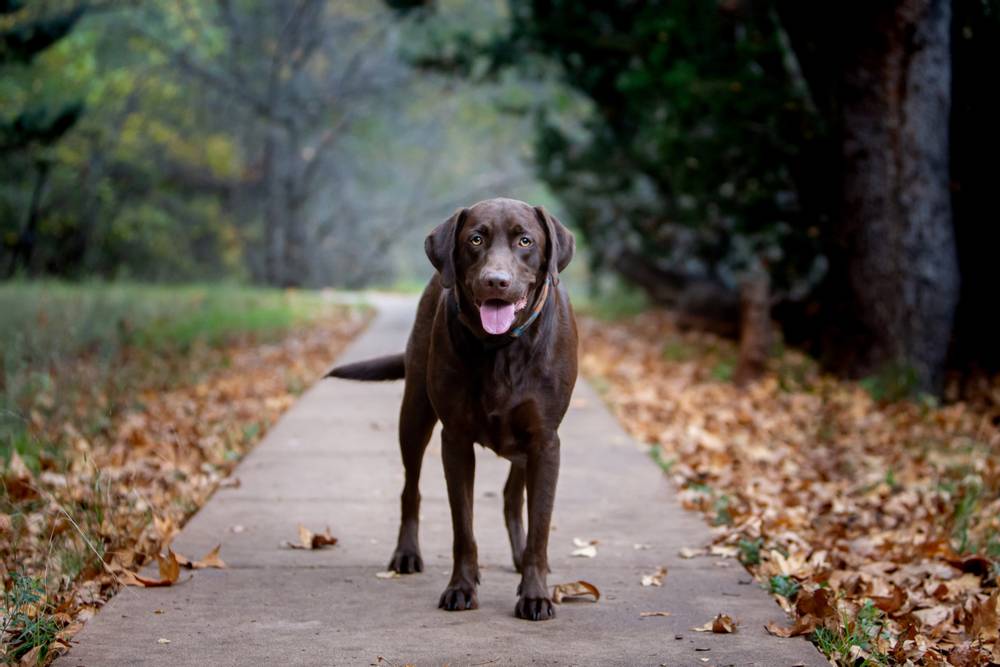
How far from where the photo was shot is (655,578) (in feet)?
15.8

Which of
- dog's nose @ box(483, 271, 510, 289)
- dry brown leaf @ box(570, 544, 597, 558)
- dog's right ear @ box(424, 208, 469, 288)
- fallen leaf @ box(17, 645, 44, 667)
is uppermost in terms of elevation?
dog's right ear @ box(424, 208, 469, 288)

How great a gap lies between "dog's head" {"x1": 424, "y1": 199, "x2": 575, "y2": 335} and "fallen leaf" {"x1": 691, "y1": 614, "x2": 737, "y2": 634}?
51.5 inches

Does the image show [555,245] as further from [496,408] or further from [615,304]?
[615,304]

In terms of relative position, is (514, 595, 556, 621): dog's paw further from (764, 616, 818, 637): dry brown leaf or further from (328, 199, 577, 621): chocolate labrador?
(764, 616, 818, 637): dry brown leaf

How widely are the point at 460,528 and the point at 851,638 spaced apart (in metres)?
1.50

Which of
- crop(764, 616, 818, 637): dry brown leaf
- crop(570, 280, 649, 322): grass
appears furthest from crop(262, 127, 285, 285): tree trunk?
crop(764, 616, 818, 637): dry brown leaf

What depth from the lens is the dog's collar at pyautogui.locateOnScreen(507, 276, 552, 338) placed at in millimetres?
4293

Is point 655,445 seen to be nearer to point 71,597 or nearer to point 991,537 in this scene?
point 991,537

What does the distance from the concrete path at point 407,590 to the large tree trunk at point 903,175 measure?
3741 mm

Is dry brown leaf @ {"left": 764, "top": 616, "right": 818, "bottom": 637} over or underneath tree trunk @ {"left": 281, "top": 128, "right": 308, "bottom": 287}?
underneath

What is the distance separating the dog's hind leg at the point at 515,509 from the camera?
4.96 m

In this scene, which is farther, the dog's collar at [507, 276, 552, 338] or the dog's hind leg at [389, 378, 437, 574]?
the dog's hind leg at [389, 378, 437, 574]

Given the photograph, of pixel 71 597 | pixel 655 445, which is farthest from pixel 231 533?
pixel 655 445

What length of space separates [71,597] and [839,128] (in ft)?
26.8
